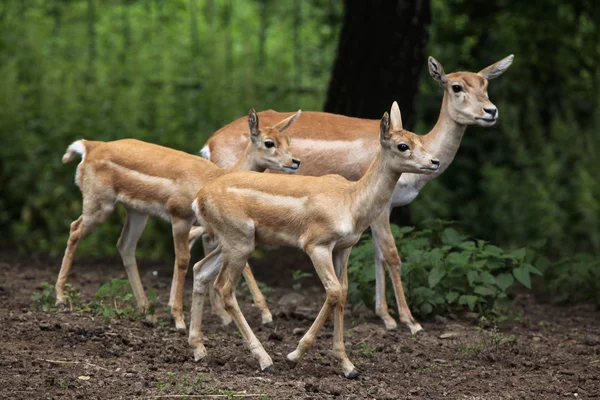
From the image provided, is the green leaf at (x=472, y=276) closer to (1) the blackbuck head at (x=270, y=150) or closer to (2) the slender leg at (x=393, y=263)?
(2) the slender leg at (x=393, y=263)

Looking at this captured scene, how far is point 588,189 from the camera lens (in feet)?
36.7

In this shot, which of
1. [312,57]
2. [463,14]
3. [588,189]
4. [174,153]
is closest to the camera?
[174,153]

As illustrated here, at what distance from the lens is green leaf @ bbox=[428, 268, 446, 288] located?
761 cm

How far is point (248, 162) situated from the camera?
7.44m

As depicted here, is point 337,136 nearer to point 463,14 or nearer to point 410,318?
point 410,318

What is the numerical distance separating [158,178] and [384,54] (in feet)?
10.6

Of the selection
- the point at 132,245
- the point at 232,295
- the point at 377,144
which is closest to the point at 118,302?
the point at 132,245

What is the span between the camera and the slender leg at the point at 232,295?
620cm

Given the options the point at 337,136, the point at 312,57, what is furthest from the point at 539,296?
the point at 312,57

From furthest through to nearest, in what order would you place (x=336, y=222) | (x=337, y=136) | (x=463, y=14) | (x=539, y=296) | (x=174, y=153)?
(x=463, y=14), (x=539, y=296), (x=337, y=136), (x=174, y=153), (x=336, y=222)

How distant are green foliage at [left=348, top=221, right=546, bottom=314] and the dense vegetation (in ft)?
11.4

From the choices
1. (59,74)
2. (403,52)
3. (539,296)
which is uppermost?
(403,52)

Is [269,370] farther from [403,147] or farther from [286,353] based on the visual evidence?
[403,147]

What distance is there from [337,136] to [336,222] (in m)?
2.04
